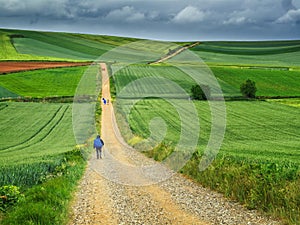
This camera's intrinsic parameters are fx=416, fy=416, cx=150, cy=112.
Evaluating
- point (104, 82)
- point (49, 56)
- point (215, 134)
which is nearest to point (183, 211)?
point (215, 134)

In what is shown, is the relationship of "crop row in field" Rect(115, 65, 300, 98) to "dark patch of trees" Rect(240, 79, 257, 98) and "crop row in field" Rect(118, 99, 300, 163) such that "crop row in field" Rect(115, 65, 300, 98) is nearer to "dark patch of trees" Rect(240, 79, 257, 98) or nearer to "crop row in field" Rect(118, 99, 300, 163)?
"dark patch of trees" Rect(240, 79, 257, 98)

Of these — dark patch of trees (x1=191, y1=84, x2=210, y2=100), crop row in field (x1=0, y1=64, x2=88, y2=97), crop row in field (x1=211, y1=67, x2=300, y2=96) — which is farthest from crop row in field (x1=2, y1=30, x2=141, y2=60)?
dark patch of trees (x1=191, y1=84, x2=210, y2=100)

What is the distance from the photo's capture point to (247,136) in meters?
32.8

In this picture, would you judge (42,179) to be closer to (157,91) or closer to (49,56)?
(157,91)

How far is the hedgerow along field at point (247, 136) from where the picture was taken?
11086mm

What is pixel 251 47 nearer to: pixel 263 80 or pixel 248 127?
pixel 263 80

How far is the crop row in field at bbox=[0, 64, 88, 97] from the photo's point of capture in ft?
211

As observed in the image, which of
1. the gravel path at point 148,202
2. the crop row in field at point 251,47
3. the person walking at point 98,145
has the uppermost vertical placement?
the crop row in field at point 251,47

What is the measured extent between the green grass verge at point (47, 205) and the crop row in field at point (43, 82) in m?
49.3

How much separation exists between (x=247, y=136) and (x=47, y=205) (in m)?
24.3

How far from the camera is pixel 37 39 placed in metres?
127

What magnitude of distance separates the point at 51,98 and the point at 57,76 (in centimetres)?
2020

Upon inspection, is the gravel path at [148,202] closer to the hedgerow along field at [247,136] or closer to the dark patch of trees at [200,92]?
the hedgerow along field at [247,136]

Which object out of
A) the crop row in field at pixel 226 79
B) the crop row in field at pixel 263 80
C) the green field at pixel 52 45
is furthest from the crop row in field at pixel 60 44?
the crop row in field at pixel 263 80
